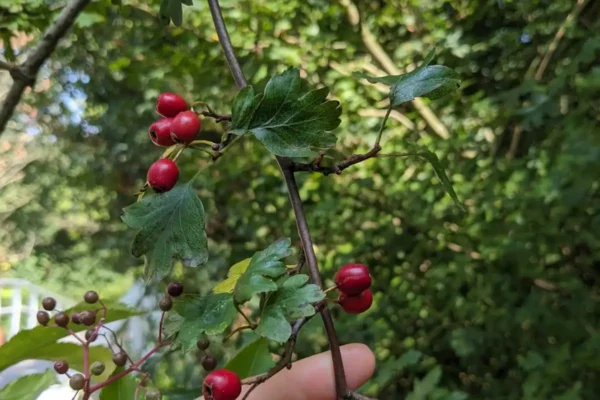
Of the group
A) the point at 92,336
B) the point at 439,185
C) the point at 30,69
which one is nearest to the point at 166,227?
the point at 92,336

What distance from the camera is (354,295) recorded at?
29 cm

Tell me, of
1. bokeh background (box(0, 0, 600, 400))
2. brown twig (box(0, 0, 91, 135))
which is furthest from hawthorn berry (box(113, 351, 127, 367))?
A: bokeh background (box(0, 0, 600, 400))

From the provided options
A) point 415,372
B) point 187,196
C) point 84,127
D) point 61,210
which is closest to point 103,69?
point 84,127

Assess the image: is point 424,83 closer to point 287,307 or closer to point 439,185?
point 287,307

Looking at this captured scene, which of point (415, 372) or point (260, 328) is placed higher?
point (260, 328)

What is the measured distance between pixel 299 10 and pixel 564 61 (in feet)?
1.89

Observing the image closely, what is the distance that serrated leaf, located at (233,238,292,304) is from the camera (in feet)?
0.82

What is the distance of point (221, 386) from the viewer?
0.84 feet

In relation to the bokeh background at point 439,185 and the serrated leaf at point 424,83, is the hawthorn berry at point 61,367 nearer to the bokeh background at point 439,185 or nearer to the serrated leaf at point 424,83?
the serrated leaf at point 424,83

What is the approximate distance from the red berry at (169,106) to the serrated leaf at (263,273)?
0.11m

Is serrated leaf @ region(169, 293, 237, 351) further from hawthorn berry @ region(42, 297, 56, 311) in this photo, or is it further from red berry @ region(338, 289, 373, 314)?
hawthorn berry @ region(42, 297, 56, 311)

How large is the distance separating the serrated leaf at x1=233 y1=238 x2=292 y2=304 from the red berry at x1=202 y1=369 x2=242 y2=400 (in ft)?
0.12

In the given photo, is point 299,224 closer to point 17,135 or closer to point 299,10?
point 299,10

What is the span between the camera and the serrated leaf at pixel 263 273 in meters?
0.25
